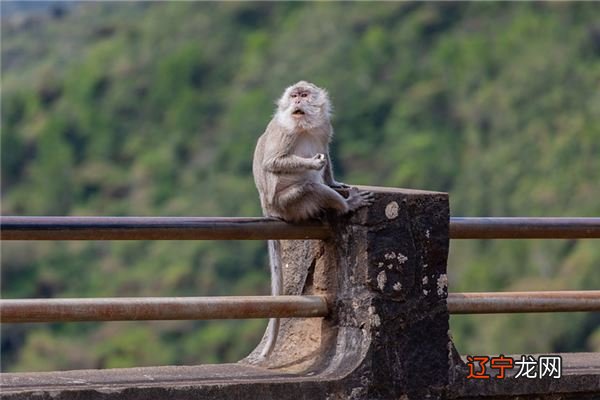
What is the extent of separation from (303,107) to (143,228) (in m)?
1.82

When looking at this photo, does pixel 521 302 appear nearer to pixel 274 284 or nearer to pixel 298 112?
pixel 274 284

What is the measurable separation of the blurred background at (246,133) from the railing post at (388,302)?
32148 millimetres

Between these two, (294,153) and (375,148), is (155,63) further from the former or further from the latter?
(294,153)

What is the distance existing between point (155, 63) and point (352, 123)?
980 cm

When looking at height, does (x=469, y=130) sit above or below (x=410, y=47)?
below

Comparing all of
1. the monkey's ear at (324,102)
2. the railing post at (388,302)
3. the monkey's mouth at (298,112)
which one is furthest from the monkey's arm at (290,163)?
the railing post at (388,302)

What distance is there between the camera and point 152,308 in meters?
4.12

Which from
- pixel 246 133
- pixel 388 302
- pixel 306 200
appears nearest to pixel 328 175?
pixel 306 200

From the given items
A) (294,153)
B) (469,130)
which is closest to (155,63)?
(469,130)

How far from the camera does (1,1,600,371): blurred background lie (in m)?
42.7

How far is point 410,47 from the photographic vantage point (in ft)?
178

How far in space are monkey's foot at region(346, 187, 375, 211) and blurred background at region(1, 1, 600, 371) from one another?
32.2 meters

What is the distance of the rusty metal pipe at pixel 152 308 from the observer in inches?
155

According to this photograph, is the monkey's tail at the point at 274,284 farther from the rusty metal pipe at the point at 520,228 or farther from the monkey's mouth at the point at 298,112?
the monkey's mouth at the point at 298,112
